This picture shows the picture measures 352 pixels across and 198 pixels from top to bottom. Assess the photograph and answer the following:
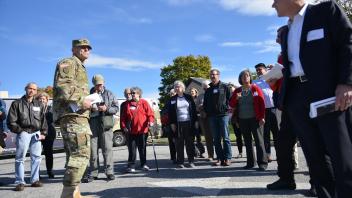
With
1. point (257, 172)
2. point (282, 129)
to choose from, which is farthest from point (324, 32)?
point (257, 172)

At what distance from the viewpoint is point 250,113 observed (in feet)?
23.8

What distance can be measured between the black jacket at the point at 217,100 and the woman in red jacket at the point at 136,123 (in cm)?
149

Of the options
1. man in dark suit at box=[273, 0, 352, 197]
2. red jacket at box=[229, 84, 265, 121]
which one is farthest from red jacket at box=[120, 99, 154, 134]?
man in dark suit at box=[273, 0, 352, 197]

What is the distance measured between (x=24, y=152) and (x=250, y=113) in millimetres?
4606

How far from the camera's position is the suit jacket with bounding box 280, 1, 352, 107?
2.54 meters

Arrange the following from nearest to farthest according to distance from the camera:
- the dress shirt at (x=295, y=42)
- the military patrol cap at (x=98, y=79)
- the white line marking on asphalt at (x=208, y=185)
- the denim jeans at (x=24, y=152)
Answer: the dress shirt at (x=295, y=42), the white line marking on asphalt at (x=208, y=185), the denim jeans at (x=24, y=152), the military patrol cap at (x=98, y=79)

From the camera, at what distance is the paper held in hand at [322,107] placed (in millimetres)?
2531

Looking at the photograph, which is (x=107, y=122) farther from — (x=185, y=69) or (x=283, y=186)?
(x=185, y=69)

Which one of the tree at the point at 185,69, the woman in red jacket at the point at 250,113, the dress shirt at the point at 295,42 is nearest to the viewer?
the dress shirt at the point at 295,42

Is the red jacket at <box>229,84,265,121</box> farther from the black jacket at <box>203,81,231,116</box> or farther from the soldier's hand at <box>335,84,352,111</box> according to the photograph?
the soldier's hand at <box>335,84,352,111</box>

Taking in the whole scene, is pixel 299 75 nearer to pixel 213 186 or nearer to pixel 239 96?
pixel 213 186

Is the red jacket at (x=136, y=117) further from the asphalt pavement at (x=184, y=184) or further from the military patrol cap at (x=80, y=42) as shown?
the military patrol cap at (x=80, y=42)

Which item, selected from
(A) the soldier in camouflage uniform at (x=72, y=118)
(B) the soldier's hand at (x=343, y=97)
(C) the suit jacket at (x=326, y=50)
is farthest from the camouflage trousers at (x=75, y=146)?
(B) the soldier's hand at (x=343, y=97)

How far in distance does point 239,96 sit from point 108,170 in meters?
3.19
